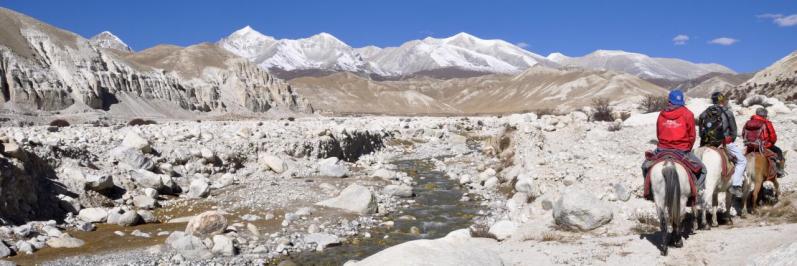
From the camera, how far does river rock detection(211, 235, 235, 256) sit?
43.9 feet

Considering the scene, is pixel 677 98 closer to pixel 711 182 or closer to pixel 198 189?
pixel 711 182

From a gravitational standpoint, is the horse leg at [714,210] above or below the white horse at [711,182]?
below

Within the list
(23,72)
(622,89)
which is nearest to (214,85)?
(23,72)

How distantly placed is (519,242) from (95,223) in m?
11.3

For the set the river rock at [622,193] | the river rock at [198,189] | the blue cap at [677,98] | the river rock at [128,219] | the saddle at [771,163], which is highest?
the blue cap at [677,98]

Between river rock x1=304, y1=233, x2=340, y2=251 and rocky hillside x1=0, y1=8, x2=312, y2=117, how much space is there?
60735mm

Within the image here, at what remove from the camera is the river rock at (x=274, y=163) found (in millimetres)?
25328

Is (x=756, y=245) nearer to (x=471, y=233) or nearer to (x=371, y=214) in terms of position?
(x=471, y=233)

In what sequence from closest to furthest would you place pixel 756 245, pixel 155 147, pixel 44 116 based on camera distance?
pixel 756 245 → pixel 155 147 → pixel 44 116

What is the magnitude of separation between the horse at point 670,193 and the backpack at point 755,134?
3.02m

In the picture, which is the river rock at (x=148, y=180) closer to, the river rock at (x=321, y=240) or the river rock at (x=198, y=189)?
the river rock at (x=198, y=189)

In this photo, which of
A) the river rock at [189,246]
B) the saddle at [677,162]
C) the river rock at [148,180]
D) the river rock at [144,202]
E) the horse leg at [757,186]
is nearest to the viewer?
the saddle at [677,162]

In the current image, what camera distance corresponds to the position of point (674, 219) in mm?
9203

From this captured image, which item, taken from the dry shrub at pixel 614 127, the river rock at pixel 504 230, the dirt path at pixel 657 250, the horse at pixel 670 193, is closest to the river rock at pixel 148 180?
the river rock at pixel 504 230
